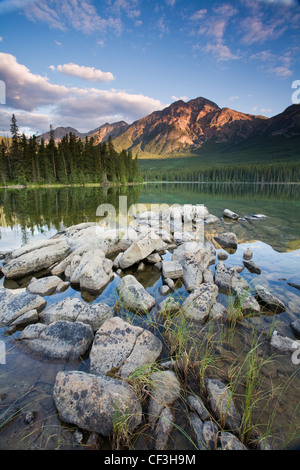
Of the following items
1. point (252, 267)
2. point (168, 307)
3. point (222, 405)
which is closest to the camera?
point (222, 405)

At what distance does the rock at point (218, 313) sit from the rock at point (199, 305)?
95 mm

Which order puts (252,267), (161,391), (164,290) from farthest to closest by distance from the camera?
1. (252,267)
2. (164,290)
3. (161,391)

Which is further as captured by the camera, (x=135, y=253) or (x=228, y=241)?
(x=228, y=241)

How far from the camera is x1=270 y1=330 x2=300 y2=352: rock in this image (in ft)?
13.4

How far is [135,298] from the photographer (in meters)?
5.48

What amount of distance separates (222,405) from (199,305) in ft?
7.92

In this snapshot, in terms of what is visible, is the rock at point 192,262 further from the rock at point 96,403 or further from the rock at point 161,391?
the rock at point 96,403

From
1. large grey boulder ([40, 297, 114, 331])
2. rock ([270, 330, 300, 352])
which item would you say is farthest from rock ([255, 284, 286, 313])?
large grey boulder ([40, 297, 114, 331])

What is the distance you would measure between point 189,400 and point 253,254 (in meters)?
8.13

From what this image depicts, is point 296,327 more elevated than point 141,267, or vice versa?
point 141,267

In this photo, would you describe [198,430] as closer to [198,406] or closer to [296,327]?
[198,406]

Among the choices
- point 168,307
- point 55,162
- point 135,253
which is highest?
point 55,162

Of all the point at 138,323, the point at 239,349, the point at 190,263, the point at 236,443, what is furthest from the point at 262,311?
the point at 236,443

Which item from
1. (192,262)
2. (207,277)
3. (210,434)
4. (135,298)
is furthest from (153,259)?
(210,434)
